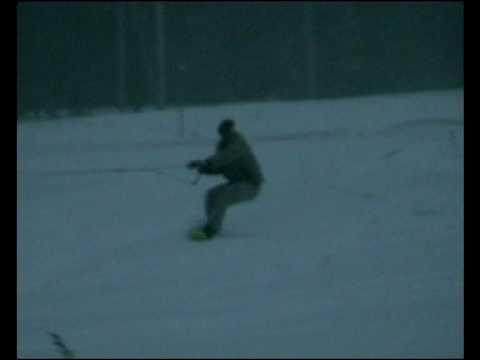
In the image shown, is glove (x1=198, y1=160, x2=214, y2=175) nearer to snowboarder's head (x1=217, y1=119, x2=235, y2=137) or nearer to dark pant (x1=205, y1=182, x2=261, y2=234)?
dark pant (x1=205, y1=182, x2=261, y2=234)

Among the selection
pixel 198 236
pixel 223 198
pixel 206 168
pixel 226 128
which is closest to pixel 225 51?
pixel 226 128

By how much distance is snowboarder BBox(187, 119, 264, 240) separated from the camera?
24.5 feet

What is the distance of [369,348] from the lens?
4.51m

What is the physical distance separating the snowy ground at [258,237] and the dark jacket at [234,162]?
0.61 metres

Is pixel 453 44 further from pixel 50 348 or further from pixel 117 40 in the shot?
pixel 50 348

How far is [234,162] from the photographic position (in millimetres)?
7566

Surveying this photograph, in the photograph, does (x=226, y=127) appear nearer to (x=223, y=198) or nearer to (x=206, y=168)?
(x=206, y=168)

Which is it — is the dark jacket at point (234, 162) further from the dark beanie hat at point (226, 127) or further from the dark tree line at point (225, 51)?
the dark tree line at point (225, 51)

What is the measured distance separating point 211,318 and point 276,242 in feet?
7.21

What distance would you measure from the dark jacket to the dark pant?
0.09 m

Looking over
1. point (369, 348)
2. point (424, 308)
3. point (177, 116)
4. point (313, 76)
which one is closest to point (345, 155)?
point (177, 116)

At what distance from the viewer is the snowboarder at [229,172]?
7.46m

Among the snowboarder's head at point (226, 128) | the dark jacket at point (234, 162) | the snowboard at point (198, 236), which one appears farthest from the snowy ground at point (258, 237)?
the snowboarder's head at point (226, 128)

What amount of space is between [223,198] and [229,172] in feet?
1.02
